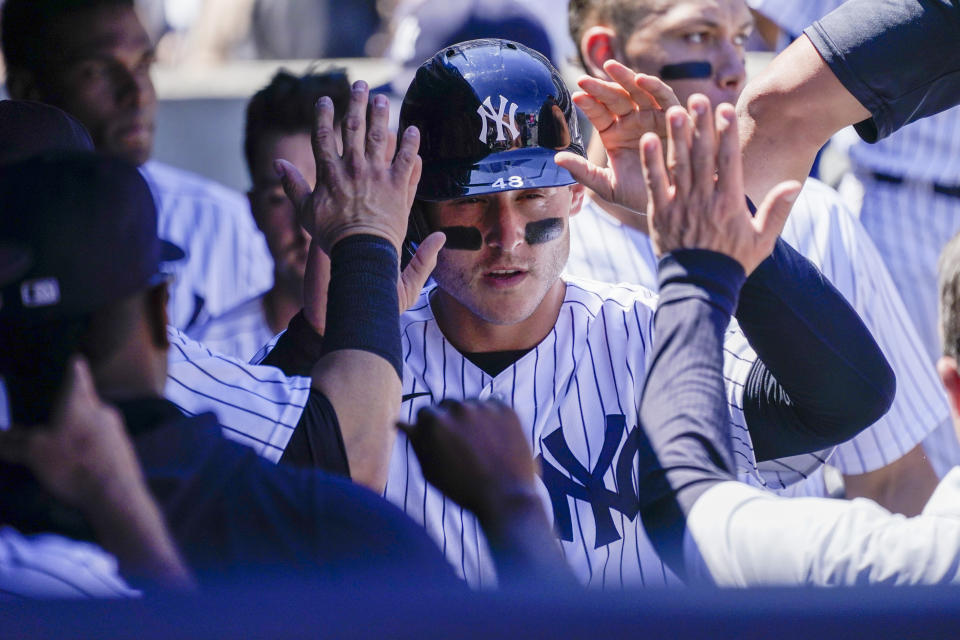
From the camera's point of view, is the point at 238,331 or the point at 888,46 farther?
the point at 238,331

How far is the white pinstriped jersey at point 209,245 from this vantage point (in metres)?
3.55

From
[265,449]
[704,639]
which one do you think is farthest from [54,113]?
[704,639]

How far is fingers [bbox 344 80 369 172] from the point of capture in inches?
74.5

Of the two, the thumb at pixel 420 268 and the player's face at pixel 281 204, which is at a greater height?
the player's face at pixel 281 204

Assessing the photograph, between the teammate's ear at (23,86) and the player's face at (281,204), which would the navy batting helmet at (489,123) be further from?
the teammate's ear at (23,86)

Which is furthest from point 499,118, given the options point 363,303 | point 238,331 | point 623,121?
point 238,331

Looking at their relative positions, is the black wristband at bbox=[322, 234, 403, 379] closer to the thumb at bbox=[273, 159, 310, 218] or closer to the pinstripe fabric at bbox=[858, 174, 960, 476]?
the thumb at bbox=[273, 159, 310, 218]

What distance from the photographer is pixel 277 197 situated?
11.0 ft

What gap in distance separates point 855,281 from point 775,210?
140cm

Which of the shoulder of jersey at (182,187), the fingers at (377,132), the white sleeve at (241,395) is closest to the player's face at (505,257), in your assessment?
the fingers at (377,132)

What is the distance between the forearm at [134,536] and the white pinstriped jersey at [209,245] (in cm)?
224

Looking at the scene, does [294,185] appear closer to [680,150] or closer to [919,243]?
[680,150]

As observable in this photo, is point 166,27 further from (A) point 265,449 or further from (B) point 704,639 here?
(B) point 704,639

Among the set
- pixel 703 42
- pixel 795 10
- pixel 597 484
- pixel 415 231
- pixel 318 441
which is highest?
pixel 795 10
